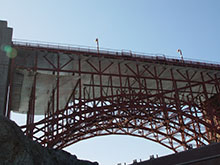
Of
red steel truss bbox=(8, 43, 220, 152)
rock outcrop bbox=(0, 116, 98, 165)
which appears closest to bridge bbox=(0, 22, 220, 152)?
red steel truss bbox=(8, 43, 220, 152)

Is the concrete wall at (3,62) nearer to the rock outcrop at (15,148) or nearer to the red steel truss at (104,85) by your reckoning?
the red steel truss at (104,85)

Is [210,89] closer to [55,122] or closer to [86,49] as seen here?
[86,49]

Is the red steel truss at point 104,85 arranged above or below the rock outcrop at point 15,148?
above

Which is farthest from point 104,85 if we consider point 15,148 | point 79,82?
point 15,148

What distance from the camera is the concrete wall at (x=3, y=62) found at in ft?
91.9

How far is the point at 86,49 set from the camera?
3394cm

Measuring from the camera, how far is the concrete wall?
2802 cm

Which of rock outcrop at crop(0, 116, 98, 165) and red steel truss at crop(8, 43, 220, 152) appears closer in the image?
rock outcrop at crop(0, 116, 98, 165)

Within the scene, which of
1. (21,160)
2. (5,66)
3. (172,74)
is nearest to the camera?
(21,160)

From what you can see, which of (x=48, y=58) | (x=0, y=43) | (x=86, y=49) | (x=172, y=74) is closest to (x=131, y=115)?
(x=172, y=74)

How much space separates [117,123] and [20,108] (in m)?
13.6

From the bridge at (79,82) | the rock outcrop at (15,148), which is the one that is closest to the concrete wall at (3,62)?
the bridge at (79,82)

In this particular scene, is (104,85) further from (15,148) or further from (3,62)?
(15,148)

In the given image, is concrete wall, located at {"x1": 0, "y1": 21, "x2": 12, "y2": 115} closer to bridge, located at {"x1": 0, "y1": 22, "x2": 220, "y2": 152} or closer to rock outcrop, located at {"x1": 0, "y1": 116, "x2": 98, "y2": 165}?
bridge, located at {"x1": 0, "y1": 22, "x2": 220, "y2": 152}
